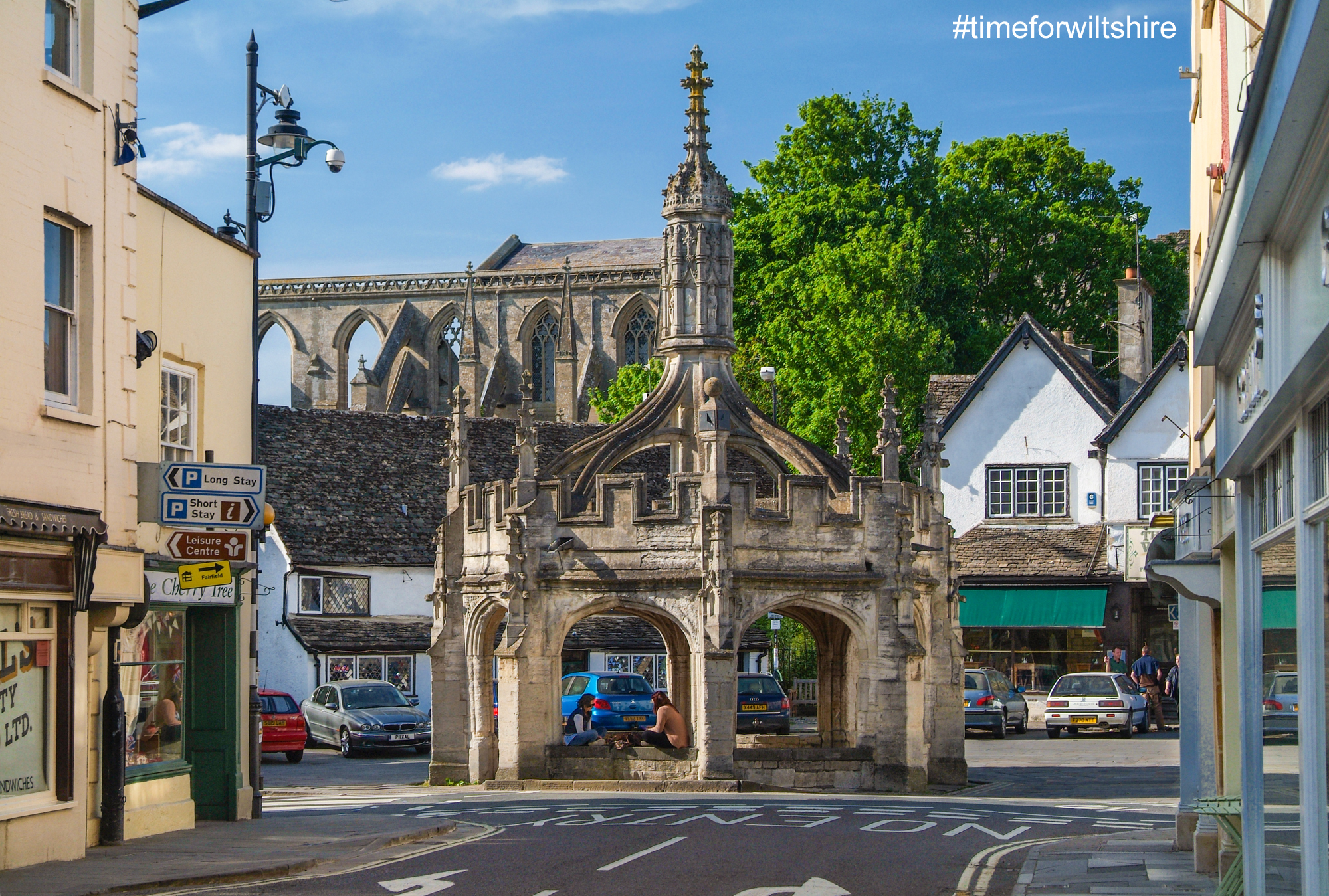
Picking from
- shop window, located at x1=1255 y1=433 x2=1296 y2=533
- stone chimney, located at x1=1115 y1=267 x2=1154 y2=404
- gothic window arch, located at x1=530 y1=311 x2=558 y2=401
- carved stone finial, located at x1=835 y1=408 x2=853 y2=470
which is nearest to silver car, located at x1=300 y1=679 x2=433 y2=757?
carved stone finial, located at x1=835 y1=408 x2=853 y2=470

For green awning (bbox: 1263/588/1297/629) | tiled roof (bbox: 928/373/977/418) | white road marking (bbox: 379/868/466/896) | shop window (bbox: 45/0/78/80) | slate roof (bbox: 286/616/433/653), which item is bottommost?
white road marking (bbox: 379/868/466/896)

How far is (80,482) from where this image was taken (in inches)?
596

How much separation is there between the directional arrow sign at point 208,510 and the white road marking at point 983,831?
777cm

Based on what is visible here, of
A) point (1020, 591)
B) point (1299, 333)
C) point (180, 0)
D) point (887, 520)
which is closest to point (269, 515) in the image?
point (180, 0)

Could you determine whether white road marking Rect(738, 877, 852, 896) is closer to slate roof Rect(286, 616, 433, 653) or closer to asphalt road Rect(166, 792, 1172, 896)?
asphalt road Rect(166, 792, 1172, 896)

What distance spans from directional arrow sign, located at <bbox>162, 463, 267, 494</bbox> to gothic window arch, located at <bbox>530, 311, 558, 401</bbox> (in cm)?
6721

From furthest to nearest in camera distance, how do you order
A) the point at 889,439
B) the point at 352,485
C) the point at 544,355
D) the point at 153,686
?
the point at 544,355 < the point at 352,485 < the point at 889,439 < the point at 153,686

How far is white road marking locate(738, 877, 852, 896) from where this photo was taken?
518 inches

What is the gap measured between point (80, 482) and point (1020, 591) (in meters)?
31.4

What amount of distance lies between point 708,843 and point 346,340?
72.8 metres

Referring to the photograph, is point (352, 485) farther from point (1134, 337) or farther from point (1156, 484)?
point (1134, 337)

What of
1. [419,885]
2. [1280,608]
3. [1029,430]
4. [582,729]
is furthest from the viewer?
[1029,430]

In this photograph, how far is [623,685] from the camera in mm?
36312

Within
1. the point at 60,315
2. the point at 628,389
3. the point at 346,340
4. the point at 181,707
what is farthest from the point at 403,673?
the point at 346,340
